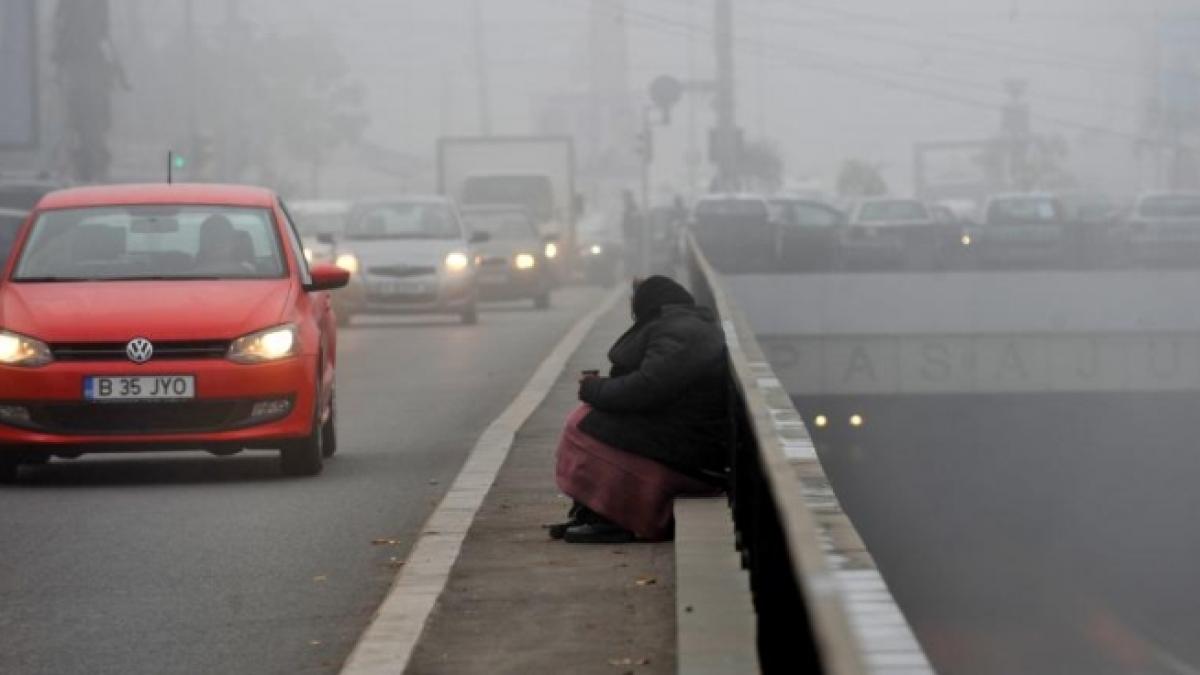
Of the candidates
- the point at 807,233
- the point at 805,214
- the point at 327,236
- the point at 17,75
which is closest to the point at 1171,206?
the point at 805,214

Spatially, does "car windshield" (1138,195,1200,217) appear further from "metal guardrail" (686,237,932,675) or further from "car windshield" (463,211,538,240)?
"metal guardrail" (686,237,932,675)

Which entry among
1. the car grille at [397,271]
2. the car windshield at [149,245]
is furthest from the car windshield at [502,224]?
the car windshield at [149,245]

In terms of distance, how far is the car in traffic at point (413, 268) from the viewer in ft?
115

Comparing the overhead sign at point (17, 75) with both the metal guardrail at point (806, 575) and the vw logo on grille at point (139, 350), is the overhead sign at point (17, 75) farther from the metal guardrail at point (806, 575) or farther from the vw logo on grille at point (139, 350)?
the metal guardrail at point (806, 575)

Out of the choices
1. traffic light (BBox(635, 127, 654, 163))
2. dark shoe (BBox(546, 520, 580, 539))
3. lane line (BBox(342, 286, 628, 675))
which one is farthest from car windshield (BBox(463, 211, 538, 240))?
dark shoe (BBox(546, 520, 580, 539))

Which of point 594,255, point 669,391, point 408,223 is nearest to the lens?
point 669,391

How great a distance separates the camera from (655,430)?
10.6 m

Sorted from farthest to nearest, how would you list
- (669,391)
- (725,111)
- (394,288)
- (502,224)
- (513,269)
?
(725,111) < (502,224) < (513,269) < (394,288) < (669,391)

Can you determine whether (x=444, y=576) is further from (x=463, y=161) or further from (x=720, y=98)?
(x=720, y=98)

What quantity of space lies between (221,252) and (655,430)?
460 centimetres

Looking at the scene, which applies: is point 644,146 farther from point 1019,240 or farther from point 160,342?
point 160,342

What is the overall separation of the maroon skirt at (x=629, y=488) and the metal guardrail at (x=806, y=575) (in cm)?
202

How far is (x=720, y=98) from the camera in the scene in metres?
67.4

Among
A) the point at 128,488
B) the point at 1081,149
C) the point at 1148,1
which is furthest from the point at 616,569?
the point at 1081,149
